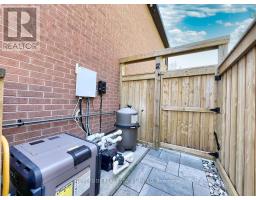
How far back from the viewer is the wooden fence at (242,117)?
1343 mm

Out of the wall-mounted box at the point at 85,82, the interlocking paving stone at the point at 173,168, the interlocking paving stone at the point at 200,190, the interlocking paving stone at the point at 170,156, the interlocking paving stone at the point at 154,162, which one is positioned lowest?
the interlocking paving stone at the point at 200,190

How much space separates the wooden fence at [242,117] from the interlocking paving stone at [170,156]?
89cm

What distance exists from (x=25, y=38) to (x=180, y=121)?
2997mm

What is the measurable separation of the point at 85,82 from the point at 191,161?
2439 millimetres

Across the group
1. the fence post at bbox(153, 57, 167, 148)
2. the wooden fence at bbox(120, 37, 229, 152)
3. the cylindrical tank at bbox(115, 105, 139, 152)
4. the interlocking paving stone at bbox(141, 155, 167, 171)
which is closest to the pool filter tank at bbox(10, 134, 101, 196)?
the interlocking paving stone at bbox(141, 155, 167, 171)

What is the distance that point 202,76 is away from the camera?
2.93m

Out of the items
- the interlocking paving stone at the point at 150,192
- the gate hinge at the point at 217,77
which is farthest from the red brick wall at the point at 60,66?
the gate hinge at the point at 217,77

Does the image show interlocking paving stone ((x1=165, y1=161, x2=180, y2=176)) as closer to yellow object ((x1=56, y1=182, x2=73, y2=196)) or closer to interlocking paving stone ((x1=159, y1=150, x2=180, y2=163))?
interlocking paving stone ((x1=159, y1=150, x2=180, y2=163))

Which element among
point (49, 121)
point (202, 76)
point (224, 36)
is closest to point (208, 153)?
point (202, 76)

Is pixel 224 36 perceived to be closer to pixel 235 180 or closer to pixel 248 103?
pixel 248 103

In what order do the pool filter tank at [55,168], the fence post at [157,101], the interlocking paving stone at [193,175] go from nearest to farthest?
the pool filter tank at [55,168], the interlocking paving stone at [193,175], the fence post at [157,101]

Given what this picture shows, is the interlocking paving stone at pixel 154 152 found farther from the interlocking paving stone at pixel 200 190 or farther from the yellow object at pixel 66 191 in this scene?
the yellow object at pixel 66 191

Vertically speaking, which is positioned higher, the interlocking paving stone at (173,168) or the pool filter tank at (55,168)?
the pool filter tank at (55,168)

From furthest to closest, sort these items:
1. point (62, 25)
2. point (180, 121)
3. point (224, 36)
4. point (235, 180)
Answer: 1. point (180, 121)
2. point (224, 36)
3. point (62, 25)
4. point (235, 180)
